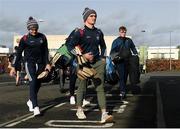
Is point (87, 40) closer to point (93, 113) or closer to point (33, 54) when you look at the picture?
point (33, 54)

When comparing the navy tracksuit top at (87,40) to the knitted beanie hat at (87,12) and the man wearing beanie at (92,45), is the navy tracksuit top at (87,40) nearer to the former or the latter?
the man wearing beanie at (92,45)

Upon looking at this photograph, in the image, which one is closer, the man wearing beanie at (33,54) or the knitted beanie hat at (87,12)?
the knitted beanie hat at (87,12)

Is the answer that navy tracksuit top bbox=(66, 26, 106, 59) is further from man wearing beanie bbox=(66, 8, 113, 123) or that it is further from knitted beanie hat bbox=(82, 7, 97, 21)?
knitted beanie hat bbox=(82, 7, 97, 21)

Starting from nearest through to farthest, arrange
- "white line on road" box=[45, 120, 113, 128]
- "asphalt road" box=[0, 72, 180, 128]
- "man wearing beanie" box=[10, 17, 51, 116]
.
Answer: "white line on road" box=[45, 120, 113, 128] → "asphalt road" box=[0, 72, 180, 128] → "man wearing beanie" box=[10, 17, 51, 116]

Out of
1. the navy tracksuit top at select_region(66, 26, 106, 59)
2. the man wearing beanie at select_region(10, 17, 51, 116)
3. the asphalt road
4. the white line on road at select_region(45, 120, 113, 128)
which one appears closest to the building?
the asphalt road

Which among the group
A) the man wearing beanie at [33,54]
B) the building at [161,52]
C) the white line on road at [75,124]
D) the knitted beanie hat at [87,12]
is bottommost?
the white line on road at [75,124]

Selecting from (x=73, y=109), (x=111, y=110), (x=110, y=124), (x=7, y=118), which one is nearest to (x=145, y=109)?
(x=111, y=110)

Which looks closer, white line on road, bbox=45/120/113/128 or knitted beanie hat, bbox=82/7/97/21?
white line on road, bbox=45/120/113/128

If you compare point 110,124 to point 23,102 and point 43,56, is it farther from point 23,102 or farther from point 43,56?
point 23,102

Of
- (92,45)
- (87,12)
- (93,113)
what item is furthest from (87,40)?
(93,113)

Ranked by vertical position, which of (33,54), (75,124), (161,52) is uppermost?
(161,52)

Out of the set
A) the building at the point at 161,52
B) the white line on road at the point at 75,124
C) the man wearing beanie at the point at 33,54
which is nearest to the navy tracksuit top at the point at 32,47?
the man wearing beanie at the point at 33,54

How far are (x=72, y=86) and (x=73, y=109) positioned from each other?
1592 millimetres

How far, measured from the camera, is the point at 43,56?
1055 centimetres
